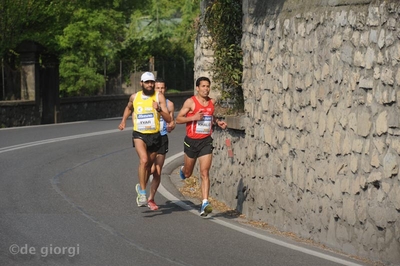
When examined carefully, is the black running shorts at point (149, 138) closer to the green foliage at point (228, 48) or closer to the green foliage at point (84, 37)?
the green foliage at point (228, 48)

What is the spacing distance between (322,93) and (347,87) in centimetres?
66

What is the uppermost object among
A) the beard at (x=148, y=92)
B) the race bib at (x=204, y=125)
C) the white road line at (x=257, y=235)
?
the beard at (x=148, y=92)

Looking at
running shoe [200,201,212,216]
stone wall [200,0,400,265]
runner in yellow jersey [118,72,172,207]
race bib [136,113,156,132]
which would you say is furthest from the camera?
race bib [136,113,156,132]

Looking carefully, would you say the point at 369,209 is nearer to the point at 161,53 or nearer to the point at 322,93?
the point at 322,93

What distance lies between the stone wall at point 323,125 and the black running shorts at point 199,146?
573 mm

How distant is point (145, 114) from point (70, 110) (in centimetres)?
2257

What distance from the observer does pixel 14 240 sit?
10172 mm

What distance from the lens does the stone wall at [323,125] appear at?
30.5 feet

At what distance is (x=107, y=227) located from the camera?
1130 cm

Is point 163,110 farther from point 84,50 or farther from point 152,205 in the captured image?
point 84,50

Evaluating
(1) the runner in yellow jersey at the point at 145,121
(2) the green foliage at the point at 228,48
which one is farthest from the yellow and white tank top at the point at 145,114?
(2) the green foliage at the point at 228,48

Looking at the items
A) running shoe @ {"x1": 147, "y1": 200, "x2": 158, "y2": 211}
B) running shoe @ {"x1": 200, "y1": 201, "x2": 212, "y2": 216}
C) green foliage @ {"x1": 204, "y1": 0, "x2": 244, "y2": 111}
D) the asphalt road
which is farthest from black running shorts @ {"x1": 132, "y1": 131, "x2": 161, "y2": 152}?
green foliage @ {"x1": 204, "y1": 0, "x2": 244, "y2": 111}

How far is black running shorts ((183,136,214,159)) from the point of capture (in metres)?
12.8

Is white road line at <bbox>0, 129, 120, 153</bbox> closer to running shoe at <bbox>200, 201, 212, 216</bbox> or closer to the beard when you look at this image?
the beard
